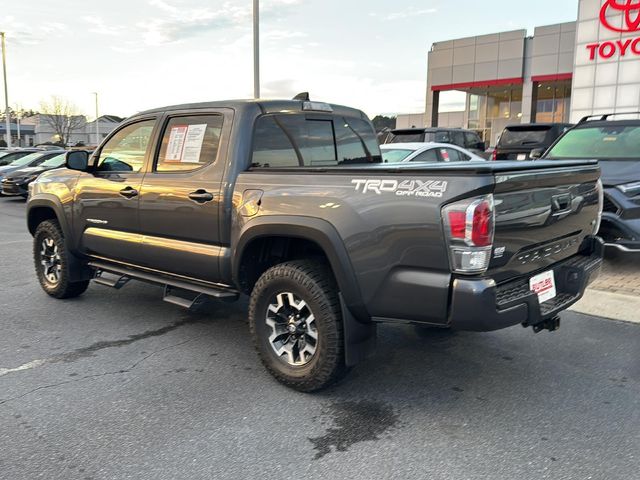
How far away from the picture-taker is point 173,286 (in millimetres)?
4566

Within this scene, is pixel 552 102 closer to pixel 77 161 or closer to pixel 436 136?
pixel 436 136

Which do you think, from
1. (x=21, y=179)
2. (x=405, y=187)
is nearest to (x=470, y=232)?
(x=405, y=187)

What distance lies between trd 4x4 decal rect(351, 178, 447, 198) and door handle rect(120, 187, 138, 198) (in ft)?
7.31

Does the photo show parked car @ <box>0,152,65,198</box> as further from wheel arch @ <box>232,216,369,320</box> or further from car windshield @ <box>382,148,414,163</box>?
wheel arch @ <box>232,216,369,320</box>

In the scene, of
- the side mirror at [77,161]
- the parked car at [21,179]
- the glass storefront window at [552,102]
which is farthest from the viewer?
the glass storefront window at [552,102]

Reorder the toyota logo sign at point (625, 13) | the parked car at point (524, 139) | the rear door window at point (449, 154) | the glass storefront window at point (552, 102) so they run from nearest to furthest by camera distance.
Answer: the rear door window at point (449, 154), the parked car at point (524, 139), the toyota logo sign at point (625, 13), the glass storefront window at point (552, 102)

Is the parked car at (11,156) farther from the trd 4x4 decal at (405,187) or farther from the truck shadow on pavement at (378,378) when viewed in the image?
the trd 4x4 decal at (405,187)

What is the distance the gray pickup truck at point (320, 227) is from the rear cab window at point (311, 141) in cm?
1

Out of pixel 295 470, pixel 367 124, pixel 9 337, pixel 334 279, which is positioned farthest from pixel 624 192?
pixel 9 337

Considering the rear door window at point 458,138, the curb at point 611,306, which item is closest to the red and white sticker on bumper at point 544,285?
the curb at point 611,306

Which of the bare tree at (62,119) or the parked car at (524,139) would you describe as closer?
the parked car at (524,139)

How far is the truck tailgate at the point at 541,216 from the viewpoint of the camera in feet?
9.92

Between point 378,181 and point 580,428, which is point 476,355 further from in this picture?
point 378,181

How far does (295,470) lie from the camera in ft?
9.22
